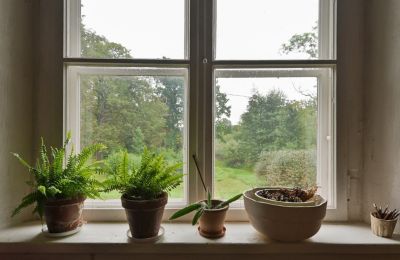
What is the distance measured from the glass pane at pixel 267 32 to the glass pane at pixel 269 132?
98 mm

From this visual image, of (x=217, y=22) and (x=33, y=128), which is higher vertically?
(x=217, y=22)

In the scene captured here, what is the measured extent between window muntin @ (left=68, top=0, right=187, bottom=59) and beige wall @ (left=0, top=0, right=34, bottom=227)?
21 centimetres

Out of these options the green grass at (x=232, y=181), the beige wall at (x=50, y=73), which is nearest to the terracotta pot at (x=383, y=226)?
the green grass at (x=232, y=181)

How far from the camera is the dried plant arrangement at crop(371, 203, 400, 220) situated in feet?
3.50

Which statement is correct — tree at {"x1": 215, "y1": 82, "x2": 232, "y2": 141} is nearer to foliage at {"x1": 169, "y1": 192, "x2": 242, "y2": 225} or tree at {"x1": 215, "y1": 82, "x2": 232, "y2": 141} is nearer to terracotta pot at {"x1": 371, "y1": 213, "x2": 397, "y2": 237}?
foliage at {"x1": 169, "y1": 192, "x2": 242, "y2": 225}

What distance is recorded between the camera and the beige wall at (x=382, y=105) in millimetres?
1091

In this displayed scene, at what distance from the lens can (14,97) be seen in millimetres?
1146

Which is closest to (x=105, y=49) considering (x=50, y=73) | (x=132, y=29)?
(x=132, y=29)

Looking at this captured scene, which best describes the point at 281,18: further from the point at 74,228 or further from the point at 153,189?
the point at 74,228

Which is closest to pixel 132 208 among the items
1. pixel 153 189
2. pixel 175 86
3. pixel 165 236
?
pixel 153 189

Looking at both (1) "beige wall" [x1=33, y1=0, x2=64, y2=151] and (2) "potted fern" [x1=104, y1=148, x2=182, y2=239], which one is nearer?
(2) "potted fern" [x1=104, y1=148, x2=182, y2=239]

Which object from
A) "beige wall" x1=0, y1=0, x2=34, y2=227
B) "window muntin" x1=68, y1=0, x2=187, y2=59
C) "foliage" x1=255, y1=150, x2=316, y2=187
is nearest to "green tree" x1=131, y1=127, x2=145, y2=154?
"window muntin" x1=68, y1=0, x2=187, y2=59

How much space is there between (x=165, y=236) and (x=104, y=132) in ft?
1.96

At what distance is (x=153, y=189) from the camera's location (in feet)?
3.43
